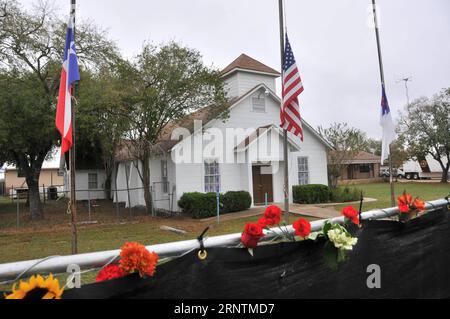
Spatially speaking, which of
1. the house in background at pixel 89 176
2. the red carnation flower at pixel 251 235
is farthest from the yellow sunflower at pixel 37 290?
the house in background at pixel 89 176

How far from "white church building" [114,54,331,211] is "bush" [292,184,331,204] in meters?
0.70

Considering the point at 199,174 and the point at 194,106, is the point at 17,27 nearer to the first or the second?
the point at 194,106

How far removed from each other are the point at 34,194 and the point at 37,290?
18.1 metres

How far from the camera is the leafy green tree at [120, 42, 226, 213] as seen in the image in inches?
581

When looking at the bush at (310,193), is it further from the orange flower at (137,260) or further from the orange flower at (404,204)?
the orange flower at (137,260)

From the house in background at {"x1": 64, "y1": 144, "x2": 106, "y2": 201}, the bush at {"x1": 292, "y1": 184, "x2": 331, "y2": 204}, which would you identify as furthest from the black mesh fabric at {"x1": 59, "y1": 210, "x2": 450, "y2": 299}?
the house in background at {"x1": 64, "y1": 144, "x2": 106, "y2": 201}

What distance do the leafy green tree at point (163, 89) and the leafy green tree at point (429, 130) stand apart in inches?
1276

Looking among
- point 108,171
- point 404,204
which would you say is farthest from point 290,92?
point 108,171

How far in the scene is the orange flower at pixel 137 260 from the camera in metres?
1.78

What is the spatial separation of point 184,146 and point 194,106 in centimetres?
234

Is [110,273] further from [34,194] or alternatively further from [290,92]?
[34,194]

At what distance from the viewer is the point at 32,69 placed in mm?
15438

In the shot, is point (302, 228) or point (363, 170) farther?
point (363, 170)

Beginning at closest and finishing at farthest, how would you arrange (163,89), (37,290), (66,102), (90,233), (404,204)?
(37,290), (404,204), (66,102), (90,233), (163,89)
